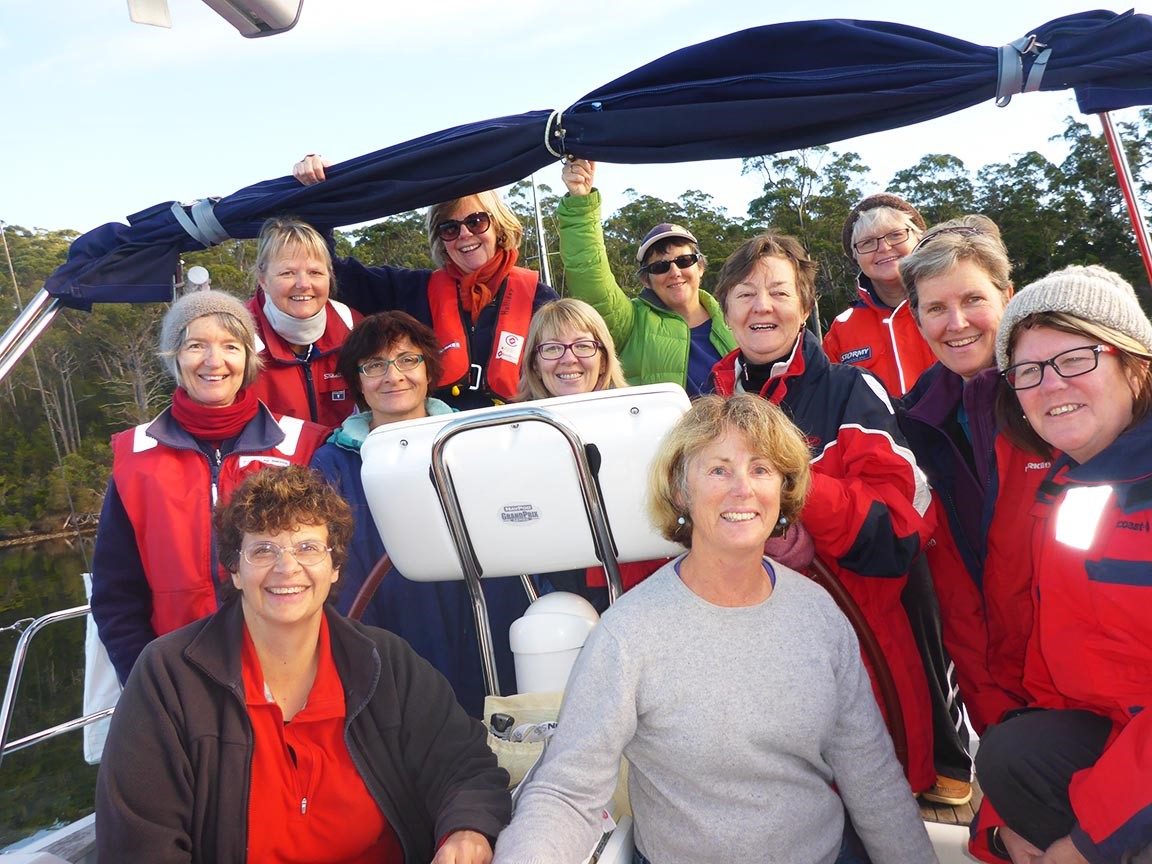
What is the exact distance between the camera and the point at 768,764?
1599 millimetres

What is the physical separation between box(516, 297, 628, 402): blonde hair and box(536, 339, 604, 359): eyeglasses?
0.07 feet

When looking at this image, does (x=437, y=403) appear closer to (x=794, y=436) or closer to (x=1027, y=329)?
(x=794, y=436)

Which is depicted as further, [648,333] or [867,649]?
[648,333]

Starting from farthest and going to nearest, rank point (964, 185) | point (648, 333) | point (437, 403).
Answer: point (964, 185)
point (648, 333)
point (437, 403)

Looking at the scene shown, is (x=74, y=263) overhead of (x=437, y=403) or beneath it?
A: overhead

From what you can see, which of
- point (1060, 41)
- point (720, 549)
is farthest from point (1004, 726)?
point (1060, 41)

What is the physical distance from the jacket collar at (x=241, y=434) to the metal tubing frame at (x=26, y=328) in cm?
47

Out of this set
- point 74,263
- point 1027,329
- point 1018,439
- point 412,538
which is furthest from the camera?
point 74,263

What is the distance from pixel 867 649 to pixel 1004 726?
34cm

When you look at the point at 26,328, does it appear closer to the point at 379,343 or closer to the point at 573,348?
the point at 379,343

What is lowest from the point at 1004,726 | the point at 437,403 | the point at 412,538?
the point at 1004,726

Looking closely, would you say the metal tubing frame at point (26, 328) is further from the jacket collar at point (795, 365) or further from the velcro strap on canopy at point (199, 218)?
the jacket collar at point (795, 365)

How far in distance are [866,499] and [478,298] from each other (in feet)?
6.09

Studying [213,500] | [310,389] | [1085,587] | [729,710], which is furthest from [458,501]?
[310,389]
